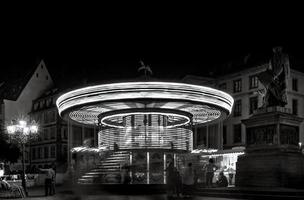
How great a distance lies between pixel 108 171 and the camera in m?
28.7

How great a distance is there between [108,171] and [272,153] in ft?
33.0

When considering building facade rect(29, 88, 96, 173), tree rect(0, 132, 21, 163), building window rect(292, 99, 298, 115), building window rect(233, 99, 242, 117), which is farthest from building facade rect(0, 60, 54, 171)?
building window rect(292, 99, 298, 115)

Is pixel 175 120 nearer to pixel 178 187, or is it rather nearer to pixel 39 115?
pixel 178 187

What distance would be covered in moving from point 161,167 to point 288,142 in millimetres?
8871

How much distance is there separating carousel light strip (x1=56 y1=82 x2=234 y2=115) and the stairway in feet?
15.2

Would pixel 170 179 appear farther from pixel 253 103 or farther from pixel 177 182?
pixel 253 103

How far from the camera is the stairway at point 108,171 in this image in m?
27.0

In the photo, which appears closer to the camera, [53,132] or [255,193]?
[255,193]

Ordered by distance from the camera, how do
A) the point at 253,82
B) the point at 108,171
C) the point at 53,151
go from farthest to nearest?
1. the point at 53,151
2. the point at 253,82
3. the point at 108,171

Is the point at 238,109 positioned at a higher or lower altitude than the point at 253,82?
lower

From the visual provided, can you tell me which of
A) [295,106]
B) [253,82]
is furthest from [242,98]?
[295,106]

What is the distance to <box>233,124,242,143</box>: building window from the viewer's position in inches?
2227

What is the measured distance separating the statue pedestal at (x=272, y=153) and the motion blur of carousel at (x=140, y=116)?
109 inches

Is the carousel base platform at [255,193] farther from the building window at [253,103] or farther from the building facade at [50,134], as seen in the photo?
the building facade at [50,134]
